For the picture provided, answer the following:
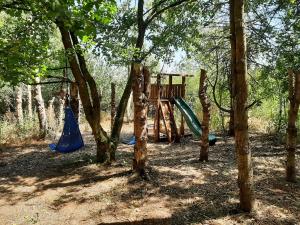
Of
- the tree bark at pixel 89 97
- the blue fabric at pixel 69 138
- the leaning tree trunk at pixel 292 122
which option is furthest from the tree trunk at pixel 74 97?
the leaning tree trunk at pixel 292 122

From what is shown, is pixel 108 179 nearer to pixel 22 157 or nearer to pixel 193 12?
pixel 22 157

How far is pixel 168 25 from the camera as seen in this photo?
858cm

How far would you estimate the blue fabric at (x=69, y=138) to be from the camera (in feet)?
26.1

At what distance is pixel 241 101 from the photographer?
418cm

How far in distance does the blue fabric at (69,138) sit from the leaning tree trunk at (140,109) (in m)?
2.34

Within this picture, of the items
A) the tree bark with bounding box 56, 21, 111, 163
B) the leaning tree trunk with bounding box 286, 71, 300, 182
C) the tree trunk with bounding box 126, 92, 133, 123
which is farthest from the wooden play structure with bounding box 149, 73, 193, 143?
the tree trunk with bounding box 126, 92, 133, 123

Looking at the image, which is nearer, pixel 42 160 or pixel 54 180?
pixel 54 180

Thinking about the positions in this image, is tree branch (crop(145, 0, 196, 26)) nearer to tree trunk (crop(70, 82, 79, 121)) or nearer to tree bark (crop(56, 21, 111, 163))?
tree bark (crop(56, 21, 111, 163))

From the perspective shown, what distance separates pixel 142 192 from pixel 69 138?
323 cm

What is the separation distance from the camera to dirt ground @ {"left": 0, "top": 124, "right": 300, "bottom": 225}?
472 cm

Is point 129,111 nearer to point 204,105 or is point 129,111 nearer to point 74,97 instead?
point 74,97

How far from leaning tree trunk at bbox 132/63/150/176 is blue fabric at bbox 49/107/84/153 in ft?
7.69

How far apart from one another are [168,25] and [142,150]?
12.9 ft

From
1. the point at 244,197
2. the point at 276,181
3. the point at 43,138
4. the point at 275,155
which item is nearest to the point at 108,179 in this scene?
the point at 244,197
